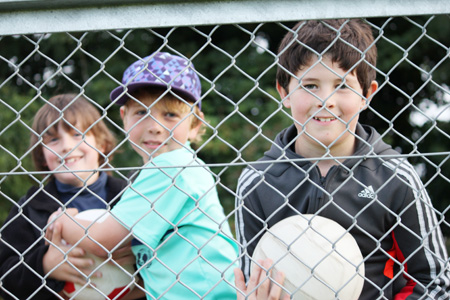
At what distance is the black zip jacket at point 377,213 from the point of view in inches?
88.9

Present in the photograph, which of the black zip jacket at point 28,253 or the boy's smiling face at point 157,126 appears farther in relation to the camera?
the boy's smiling face at point 157,126

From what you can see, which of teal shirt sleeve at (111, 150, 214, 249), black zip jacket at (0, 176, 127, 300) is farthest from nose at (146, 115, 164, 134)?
black zip jacket at (0, 176, 127, 300)

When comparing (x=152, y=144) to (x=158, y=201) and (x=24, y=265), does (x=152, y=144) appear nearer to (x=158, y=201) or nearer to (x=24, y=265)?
(x=158, y=201)

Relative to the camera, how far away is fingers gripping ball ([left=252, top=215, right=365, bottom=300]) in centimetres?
198

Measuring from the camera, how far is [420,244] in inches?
89.4

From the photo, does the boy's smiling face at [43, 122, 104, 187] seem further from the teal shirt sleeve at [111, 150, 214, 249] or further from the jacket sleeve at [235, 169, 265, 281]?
the jacket sleeve at [235, 169, 265, 281]

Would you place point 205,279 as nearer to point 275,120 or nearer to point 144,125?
point 144,125

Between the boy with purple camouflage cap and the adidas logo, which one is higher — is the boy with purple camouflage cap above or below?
below

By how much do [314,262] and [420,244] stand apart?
560 mm

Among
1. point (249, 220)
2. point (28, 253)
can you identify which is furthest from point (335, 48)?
point (28, 253)

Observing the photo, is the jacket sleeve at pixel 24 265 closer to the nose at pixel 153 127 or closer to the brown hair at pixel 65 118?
the brown hair at pixel 65 118

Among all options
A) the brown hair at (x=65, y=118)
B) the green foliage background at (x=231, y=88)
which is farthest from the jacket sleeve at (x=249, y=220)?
the green foliage background at (x=231, y=88)

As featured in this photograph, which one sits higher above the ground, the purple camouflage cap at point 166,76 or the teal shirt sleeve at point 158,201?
the purple camouflage cap at point 166,76

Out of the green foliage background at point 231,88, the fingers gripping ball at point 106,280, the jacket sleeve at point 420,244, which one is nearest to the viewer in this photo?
the jacket sleeve at point 420,244
